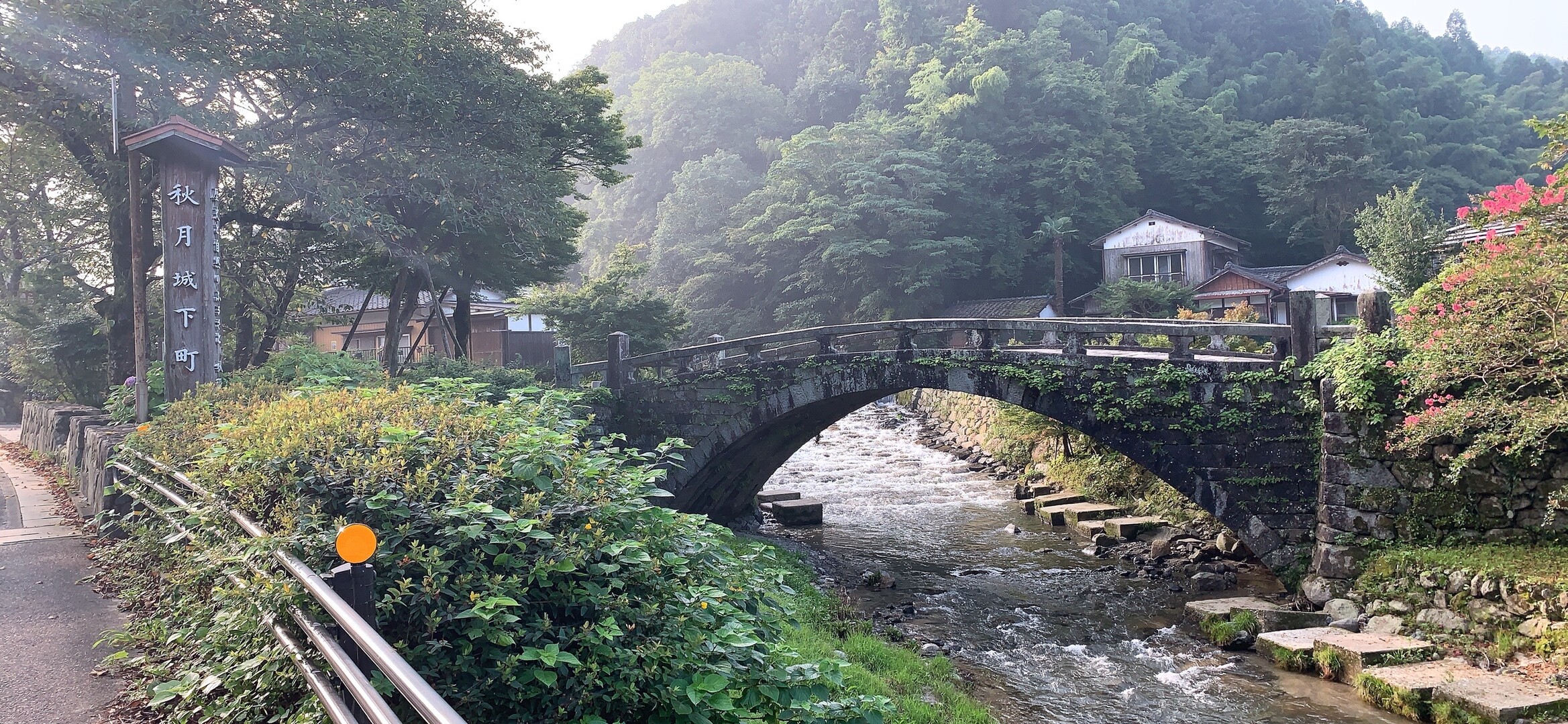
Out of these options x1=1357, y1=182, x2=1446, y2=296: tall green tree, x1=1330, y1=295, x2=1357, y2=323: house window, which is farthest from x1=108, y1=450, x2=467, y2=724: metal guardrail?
x1=1330, y1=295, x2=1357, y2=323: house window

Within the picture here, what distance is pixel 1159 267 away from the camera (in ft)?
122

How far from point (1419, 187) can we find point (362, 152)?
42462mm

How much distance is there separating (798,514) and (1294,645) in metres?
10.8

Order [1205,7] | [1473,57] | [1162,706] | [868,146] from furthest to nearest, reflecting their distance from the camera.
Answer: [1473,57], [1205,7], [868,146], [1162,706]

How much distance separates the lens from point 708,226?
46.2 m

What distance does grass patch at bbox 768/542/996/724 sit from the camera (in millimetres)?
8617

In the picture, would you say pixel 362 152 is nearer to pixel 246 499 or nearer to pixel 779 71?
pixel 246 499

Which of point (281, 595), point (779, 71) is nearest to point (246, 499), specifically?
point (281, 595)

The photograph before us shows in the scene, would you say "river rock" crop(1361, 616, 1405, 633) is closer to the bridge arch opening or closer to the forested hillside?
the bridge arch opening

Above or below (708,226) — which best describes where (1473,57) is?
above

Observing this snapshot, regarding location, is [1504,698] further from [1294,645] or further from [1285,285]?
[1285,285]

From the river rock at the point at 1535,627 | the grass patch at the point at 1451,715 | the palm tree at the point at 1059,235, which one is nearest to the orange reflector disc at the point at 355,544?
the grass patch at the point at 1451,715

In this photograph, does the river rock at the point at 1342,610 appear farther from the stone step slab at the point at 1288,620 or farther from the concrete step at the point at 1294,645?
the concrete step at the point at 1294,645

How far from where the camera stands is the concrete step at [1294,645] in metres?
10.3
